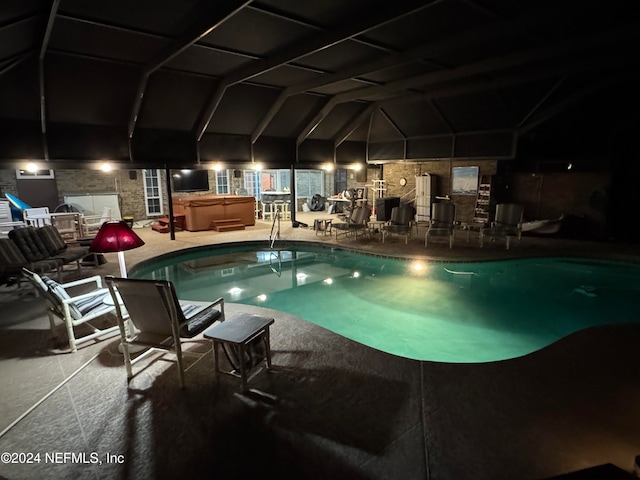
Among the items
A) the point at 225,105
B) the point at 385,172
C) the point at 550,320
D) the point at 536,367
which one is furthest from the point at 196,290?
the point at 385,172

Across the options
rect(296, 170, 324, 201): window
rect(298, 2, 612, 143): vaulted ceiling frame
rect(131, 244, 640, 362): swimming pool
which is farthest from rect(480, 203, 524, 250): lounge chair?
rect(296, 170, 324, 201): window

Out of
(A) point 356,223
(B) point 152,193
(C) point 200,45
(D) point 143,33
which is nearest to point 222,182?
(B) point 152,193

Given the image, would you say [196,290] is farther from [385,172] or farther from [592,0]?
[385,172]

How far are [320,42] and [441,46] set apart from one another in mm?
1904

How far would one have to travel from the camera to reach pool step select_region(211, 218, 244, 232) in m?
10.6

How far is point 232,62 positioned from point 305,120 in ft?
12.6

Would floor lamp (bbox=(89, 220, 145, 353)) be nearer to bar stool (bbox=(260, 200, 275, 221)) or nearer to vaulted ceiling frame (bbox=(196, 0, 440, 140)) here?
vaulted ceiling frame (bbox=(196, 0, 440, 140))

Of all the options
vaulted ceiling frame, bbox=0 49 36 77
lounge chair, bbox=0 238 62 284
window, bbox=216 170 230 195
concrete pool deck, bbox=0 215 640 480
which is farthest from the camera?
window, bbox=216 170 230 195

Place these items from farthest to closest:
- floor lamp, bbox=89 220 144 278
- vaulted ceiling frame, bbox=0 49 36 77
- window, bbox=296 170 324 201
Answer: window, bbox=296 170 324 201 < vaulted ceiling frame, bbox=0 49 36 77 < floor lamp, bbox=89 220 144 278

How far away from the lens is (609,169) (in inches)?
328

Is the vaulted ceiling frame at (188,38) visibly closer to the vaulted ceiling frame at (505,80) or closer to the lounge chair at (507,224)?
the vaulted ceiling frame at (505,80)

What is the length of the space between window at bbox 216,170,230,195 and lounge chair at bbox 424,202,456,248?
8.42m

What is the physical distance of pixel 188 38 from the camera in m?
5.04

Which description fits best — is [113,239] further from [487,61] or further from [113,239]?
[487,61]
